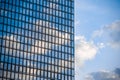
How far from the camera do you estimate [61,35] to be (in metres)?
171

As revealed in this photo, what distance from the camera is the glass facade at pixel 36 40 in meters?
154

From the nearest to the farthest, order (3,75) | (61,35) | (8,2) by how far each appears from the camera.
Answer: (3,75), (8,2), (61,35)

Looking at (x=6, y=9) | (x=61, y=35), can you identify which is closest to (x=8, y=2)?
(x=6, y=9)

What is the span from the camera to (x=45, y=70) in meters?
161

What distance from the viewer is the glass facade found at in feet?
506

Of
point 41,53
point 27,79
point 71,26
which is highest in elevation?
point 71,26

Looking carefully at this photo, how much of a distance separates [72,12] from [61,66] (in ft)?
77.7

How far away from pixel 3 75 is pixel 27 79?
8.97 metres

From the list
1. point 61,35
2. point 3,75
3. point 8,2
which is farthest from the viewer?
point 61,35

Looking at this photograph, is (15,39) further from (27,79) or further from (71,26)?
A: (71,26)

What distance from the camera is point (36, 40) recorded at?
16312 centimetres

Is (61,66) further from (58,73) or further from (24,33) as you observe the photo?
(24,33)

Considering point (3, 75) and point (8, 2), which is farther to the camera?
point (8, 2)

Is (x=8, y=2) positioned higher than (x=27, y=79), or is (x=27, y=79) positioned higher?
(x=8, y=2)
